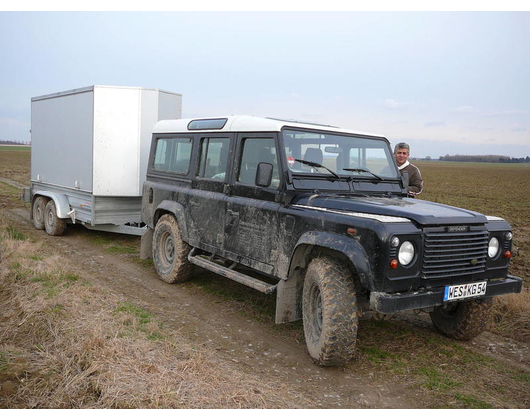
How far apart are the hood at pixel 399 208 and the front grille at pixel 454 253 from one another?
123 millimetres

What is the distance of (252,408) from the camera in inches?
144

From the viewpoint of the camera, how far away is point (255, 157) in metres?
5.75

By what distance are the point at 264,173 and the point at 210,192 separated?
4.88ft

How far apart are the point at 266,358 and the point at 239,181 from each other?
2127 mm

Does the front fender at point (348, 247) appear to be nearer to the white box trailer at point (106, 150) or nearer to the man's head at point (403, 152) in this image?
the man's head at point (403, 152)

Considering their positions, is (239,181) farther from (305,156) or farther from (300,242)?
(300,242)

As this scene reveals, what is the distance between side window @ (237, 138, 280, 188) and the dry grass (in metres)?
1.95

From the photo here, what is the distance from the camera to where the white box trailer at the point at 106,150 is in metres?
9.05

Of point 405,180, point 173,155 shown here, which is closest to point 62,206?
point 173,155

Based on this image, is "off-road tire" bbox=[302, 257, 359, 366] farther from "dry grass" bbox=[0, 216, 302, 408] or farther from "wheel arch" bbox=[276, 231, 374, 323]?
"dry grass" bbox=[0, 216, 302, 408]

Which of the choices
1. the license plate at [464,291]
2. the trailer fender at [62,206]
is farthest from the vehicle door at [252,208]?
the trailer fender at [62,206]

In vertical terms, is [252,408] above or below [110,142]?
below

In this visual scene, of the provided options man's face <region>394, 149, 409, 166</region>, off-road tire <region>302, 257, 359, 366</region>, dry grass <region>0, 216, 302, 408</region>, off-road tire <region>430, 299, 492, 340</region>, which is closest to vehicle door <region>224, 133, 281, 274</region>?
off-road tire <region>302, 257, 359, 366</region>
